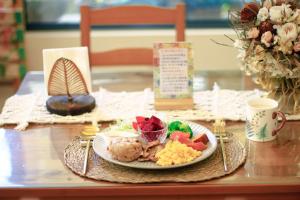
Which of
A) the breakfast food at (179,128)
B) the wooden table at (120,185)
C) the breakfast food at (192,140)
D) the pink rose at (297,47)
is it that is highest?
the pink rose at (297,47)

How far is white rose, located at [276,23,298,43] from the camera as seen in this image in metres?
1.61

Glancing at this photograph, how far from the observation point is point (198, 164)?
4.77ft

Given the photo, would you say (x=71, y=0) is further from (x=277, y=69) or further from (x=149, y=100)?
(x=277, y=69)

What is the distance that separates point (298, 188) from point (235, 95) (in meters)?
0.71

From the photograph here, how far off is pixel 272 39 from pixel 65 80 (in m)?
0.69

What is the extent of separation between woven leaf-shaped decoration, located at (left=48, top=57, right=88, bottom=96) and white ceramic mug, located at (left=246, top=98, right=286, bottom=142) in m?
0.58

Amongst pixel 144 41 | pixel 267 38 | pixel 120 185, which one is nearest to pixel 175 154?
pixel 120 185

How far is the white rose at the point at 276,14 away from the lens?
63.8 inches

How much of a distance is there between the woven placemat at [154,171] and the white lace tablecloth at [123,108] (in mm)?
268

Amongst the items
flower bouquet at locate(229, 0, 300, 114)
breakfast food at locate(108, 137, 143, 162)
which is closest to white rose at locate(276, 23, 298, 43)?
flower bouquet at locate(229, 0, 300, 114)

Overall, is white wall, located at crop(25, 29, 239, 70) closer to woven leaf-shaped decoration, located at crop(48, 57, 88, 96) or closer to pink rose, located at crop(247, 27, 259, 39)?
woven leaf-shaped decoration, located at crop(48, 57, 88, 96)

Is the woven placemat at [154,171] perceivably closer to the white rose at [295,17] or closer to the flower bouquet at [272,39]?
the flower bouquet at [272,39]

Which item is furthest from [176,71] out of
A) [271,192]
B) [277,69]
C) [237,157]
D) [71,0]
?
[71,0]

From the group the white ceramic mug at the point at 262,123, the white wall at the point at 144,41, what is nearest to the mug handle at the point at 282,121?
the white ceramic mug at the point at 262,123
